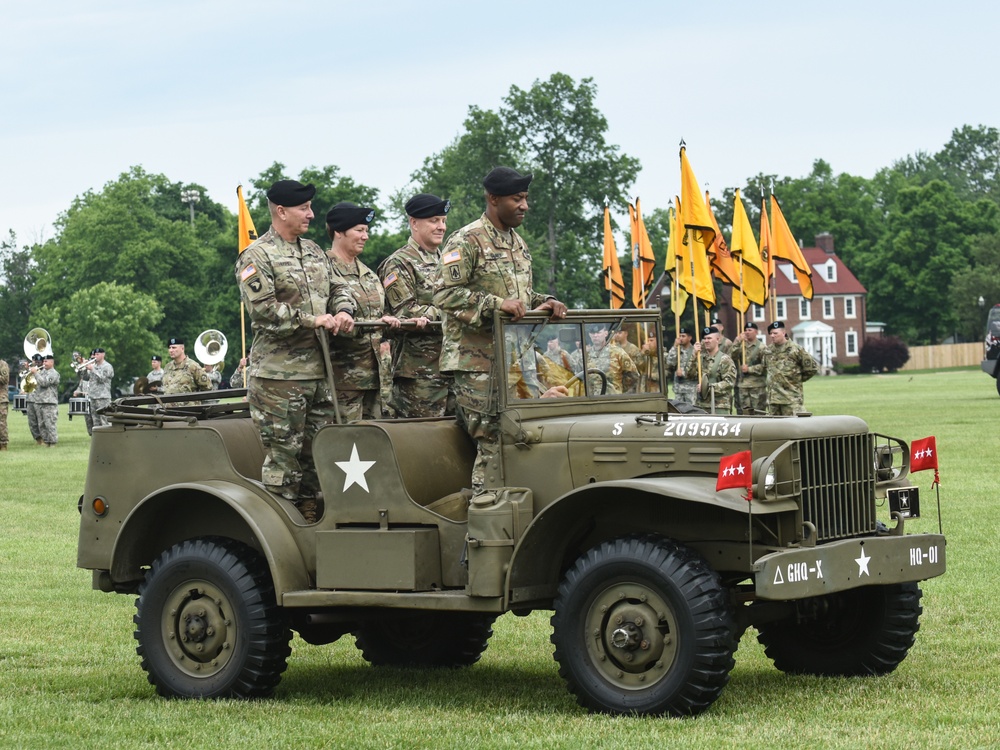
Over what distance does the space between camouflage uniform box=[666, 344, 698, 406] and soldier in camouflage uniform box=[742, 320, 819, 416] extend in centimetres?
111

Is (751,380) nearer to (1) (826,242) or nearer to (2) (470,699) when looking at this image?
(2) (470,699)

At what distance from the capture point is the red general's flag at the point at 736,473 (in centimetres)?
690

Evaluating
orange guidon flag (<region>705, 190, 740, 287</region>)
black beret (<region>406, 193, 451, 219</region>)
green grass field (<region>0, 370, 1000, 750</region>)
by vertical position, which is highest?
orange guidon flag (<region>705, 190, 740, 287</region>)

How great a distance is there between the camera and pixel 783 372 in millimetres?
23625

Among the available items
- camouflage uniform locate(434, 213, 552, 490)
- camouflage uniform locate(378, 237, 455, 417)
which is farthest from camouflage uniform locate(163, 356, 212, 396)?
camouflage uniform locate(434, 213, 552, 490)

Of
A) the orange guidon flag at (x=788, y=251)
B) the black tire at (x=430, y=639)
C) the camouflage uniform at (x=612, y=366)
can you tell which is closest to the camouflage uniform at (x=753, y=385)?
the orange guidon flag at (x=788, y=251)

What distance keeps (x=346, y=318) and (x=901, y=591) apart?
3.04 meters

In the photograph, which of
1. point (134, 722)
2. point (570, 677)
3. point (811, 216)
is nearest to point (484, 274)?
point (570, 677)

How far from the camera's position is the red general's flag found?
6.90m

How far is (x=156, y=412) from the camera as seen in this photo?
894cm

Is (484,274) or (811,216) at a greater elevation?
(811,216)

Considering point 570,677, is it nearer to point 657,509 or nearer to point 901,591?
point 657,509

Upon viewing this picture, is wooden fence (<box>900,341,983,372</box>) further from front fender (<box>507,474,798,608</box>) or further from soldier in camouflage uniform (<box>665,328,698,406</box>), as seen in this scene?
front fender (<box>507,474,798,608</box>)

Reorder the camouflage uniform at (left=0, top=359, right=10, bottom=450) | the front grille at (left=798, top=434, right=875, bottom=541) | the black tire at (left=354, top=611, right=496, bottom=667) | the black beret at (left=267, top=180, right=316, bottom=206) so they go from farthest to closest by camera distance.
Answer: the camouflage uniform at (left=0, top=359, right=10, bottom=450) → the black tire at (left=354, top=611, right=496, bottom=667) → the black beret at (left=267, top=180, right=316, bottom=206) → the front grille at (left=798, top=434, right=875, bottom=541)
